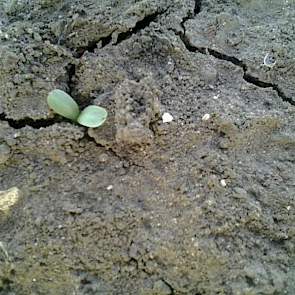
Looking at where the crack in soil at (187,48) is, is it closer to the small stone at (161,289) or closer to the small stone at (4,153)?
the small stone at (4,153)

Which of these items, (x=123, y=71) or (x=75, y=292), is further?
(x=123, y=71)

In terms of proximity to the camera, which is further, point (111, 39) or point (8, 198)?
point (111, 39)

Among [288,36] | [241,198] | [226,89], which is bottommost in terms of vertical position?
[241,198]

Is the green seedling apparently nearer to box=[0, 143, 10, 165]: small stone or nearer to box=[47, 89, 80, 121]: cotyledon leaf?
box=[47, 89, 80, 121]: cotyledon leaf

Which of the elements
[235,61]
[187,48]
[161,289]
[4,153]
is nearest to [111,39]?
[187,48]

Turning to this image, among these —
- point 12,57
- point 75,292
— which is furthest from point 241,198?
point 12,57

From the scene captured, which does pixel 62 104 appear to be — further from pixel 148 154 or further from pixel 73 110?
pixel 148 154

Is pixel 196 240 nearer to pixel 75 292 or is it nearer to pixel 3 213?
pixel 75 292
